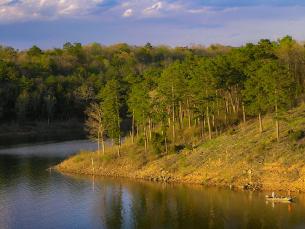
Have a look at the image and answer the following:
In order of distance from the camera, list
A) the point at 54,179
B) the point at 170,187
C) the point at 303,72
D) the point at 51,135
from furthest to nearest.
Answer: the point at 51,135 < the point at 303,72 < the point at 54,179 < the point at 170,187

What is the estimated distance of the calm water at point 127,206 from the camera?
63.5 meters


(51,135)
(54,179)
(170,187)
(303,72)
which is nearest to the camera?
(170,187)

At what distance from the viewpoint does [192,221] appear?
208 feet

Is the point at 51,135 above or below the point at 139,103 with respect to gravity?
below

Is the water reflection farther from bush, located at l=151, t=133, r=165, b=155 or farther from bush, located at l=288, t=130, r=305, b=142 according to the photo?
bush, located at l=288, t=130, r=305, b=142

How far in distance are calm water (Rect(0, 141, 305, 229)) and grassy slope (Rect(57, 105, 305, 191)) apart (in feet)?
12.4

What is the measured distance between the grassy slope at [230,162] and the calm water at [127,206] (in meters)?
3.78

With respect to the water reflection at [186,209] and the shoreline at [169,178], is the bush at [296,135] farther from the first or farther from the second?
the water reflection at [186,209]

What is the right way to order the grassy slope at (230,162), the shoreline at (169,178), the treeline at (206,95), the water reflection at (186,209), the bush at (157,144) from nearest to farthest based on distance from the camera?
the water reflection at (186,209) < the shoreline at (169,178) < the grassy slope at (230,162) < the treeline at (206,95) < the bush at (157,144)

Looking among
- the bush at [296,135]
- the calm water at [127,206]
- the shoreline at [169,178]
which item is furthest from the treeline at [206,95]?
the calm water at [127,206]

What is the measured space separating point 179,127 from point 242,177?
29.9m

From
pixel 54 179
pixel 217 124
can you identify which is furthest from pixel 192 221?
pixel 217 124

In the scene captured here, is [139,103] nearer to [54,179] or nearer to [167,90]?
[167,90]

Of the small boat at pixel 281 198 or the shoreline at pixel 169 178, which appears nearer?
the small boat at pixel 281 198
